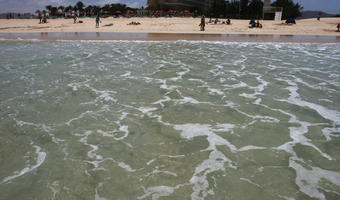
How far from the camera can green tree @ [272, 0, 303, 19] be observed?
198 feet

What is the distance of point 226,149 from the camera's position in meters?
3.88

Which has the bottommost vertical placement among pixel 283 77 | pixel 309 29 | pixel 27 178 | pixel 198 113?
pixel 27 178

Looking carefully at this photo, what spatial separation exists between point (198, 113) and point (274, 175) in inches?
91.3

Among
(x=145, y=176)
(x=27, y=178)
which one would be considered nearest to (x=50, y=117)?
(x=27, y=178)

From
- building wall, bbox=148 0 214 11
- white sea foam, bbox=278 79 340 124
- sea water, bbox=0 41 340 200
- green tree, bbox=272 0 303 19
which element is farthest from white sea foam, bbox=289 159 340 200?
building wall, bbox=148 0 214 11

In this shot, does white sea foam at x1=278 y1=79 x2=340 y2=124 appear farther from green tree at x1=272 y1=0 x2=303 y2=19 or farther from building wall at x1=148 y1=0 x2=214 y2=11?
building wall at x1=148 y1=0 x2=214 y2=11

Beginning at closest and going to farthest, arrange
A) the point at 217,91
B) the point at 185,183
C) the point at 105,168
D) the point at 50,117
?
the point at 185,183
the point at 105,168
the point at 50,117
the point at 217,91

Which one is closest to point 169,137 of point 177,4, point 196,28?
point 196,28

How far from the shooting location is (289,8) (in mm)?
60812

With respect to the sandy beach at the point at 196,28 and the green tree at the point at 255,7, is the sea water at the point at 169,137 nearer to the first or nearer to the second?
the sandy beach at the point at 196,28

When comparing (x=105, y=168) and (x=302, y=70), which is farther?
(x=302, y=70)

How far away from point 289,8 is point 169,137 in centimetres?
6901

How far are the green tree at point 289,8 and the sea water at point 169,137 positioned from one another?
61322 mm

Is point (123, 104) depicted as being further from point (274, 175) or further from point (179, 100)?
point (274, 175)
